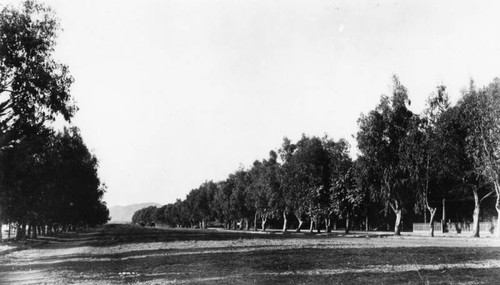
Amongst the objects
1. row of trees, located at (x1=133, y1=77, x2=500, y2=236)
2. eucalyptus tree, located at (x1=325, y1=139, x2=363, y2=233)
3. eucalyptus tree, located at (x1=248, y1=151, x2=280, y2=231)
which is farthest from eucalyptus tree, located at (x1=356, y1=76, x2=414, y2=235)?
eucalyptus tree, located at (x1=248, y1=151, x2=280, y2=231)

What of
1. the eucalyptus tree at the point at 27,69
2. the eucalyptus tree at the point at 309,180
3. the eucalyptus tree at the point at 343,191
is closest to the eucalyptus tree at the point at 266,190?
the eucalyptus tree at the point at 309,180

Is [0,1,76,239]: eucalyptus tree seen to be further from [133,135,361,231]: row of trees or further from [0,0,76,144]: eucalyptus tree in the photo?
[133,135,361,231]: row of trees

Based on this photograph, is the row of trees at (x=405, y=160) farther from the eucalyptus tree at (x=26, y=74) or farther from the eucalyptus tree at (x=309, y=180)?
the eucalyptus tree at (x=26, y=74)

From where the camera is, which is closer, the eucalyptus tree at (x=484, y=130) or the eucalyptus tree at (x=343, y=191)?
the eucalyptus tree at (x=484, y=130)

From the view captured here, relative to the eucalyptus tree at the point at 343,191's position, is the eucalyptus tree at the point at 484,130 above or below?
above

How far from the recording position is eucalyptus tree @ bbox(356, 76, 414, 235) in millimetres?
55969

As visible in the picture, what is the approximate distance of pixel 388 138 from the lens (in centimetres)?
5684

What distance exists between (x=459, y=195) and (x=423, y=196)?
81.8 ft

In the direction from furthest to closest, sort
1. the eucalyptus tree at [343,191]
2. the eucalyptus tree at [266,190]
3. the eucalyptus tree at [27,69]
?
the eucalyptus tree at [266,190]
the eucalyptus tree at [343,191]
the eucalyptus tree at [27,69]

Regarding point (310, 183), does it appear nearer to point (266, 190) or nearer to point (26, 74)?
point (266, 190)

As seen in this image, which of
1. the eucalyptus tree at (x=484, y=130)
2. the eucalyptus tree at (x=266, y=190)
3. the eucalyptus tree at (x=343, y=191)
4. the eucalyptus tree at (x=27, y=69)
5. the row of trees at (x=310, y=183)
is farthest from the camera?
the eucalyptus tree at (x=266, y=190)

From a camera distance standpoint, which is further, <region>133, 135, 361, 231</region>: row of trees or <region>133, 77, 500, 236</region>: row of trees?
<region>133, 135, 361, 231</region>: row of trees

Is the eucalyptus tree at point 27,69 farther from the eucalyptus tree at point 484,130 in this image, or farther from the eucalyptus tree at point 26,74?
the eucalyptus tree at point 484,130

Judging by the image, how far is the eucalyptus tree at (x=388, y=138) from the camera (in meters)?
56.0
